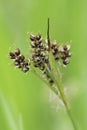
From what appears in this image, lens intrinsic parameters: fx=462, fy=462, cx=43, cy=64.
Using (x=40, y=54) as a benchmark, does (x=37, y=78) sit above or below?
above

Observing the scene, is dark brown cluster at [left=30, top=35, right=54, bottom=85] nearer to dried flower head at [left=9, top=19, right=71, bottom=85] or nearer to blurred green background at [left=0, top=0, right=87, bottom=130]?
dried flower head at [left=9, top=19, right=71, bottom=85]

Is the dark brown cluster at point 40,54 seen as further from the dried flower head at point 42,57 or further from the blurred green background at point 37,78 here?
the blurred green background at point 37,78

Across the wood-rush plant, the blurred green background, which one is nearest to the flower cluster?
the wood-rush plant

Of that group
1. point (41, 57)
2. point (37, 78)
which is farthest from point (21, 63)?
point (37, 78)

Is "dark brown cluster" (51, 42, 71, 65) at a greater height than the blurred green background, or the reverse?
the blurred green background

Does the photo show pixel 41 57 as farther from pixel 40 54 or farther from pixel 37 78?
pixel 37 78
